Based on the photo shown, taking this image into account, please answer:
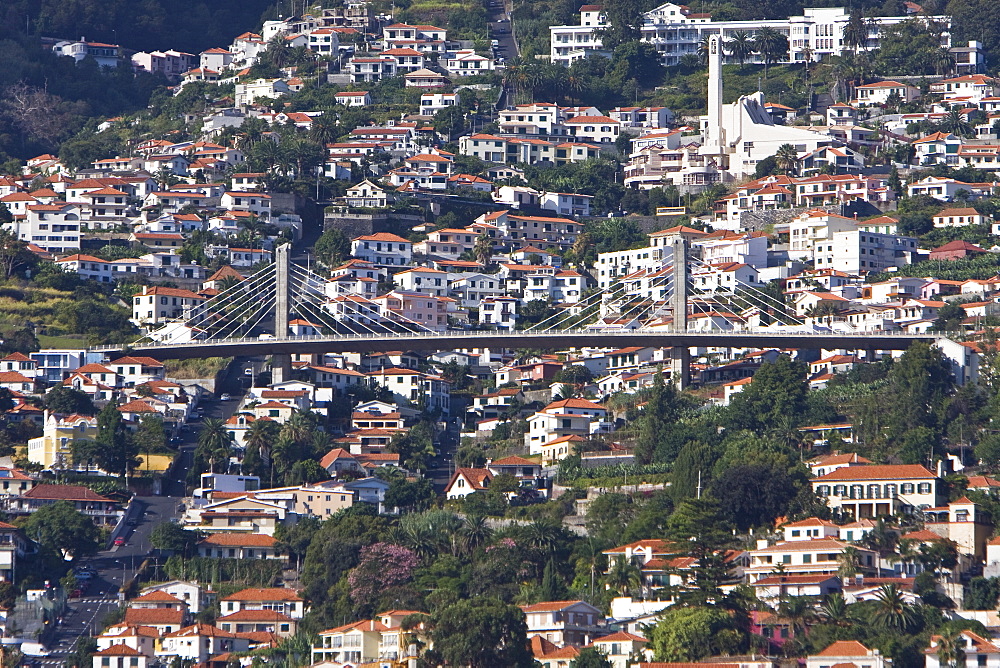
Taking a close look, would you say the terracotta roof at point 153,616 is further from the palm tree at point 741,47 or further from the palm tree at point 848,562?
the palm tree at point 741,47

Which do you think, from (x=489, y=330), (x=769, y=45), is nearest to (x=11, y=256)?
(x=489, y=330)

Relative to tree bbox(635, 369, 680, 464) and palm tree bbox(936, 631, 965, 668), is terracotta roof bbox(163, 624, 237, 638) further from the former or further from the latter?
palm tree bbox(936, 631, 965, 668)

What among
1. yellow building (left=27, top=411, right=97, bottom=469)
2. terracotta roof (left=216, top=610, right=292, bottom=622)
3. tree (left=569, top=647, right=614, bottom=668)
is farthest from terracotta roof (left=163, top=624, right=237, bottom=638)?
yellow building (left=27, top=411, right=97, bottom=469)

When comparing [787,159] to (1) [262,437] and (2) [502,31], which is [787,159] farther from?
(1) [262,437]

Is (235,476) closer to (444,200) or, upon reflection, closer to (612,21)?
(444,200)

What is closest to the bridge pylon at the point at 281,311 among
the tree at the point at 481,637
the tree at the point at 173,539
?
the tree at the point at 173,539

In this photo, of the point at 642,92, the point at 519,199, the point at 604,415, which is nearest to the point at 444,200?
the point at 519,199
